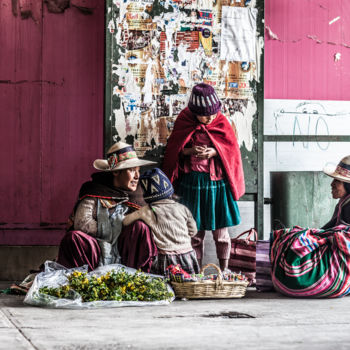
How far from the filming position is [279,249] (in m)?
A: 4.95

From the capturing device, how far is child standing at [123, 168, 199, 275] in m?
5.00

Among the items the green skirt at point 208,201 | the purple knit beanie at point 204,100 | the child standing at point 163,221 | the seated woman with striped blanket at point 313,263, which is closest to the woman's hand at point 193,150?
the green skirt at point 208,201

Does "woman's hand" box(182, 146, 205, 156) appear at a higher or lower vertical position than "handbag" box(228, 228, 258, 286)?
higher

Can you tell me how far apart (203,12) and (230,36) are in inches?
12.9

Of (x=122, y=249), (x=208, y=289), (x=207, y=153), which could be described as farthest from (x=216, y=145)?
(x=208, y=289)

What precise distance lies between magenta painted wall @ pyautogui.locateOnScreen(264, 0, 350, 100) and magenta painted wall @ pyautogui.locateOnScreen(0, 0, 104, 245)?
1729mm

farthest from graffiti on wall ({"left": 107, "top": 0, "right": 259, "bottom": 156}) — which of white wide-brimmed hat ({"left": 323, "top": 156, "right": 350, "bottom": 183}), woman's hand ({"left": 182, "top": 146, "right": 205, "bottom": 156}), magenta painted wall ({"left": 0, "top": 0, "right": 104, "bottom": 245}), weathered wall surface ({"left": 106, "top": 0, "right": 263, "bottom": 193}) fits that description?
white wide-brimmed hat ({"left": 323, "top": 156, "right": 350, "bottom": 183})

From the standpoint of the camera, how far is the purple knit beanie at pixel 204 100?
539 cm

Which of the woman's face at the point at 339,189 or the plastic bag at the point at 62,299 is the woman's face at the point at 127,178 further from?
the woman's face at the point at 339,189

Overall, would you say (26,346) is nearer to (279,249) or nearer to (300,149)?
(279,249)

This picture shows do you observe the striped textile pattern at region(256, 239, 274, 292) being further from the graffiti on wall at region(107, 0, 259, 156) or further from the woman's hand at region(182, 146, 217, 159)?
the graffiti on wall at region(107, 0, 259, 156)

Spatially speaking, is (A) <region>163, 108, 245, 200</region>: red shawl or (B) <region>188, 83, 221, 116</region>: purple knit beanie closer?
(B) <region>188, 83, 221, 116</region>: purple knit beanie

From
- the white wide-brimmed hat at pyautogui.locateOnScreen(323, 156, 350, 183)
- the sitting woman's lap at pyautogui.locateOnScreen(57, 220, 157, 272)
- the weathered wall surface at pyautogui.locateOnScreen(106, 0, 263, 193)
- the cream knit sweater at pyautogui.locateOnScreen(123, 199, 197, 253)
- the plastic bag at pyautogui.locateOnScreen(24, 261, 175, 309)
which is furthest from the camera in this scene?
the weathered wall surface at pyautogui.locateOnScreen(106, 0, 263, 193)

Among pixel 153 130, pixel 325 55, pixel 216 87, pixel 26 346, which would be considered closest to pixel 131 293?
pixel 26 346
